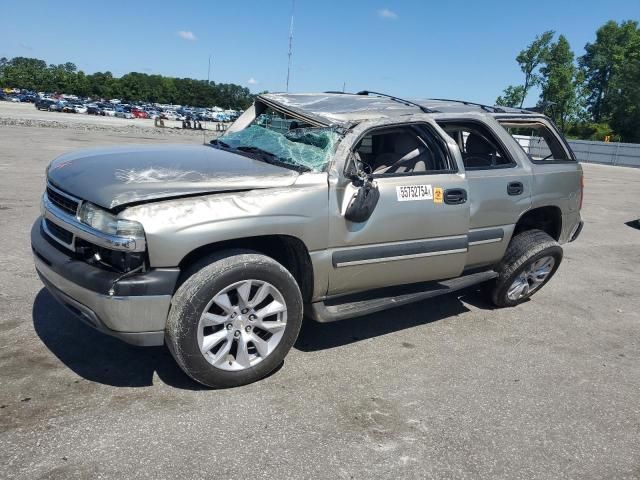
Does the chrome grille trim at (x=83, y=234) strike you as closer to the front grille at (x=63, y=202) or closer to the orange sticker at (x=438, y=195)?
the front grille at (x=63, y=202)

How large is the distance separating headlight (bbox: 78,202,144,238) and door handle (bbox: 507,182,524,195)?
311 cm

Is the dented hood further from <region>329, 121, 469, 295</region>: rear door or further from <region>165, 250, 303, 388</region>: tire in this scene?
<region>329, 121, 469, 295</region>: rear door

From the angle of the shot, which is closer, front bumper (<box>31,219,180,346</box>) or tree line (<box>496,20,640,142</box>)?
front bumper (<box>31,219,180,346</box>)

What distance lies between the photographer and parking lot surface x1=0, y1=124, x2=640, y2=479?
2.66 metres

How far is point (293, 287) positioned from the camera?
11.0ft

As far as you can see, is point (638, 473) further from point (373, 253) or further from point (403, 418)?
point (373, 253)

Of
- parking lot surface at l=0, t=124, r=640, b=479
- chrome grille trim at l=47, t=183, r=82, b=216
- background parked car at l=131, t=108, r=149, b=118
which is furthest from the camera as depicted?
background parked car at l=131, t=108, r=149, b=118

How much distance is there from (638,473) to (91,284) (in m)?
3.05

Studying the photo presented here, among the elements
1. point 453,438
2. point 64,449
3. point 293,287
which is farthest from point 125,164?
point 453,438

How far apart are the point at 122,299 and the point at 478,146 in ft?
11.7

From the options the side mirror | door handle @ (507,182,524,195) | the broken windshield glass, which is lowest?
the side mirror

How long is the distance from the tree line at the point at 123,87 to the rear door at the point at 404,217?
123 metres

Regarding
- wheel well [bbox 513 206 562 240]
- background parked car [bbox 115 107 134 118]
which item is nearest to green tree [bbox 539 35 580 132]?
background parked car [bbox 115 107 134 118]

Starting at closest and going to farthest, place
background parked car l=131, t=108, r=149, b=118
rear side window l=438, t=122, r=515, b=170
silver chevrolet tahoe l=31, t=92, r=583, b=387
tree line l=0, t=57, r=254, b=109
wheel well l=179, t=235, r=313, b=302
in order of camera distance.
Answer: silver chevrolet tahoe l=31, t=92, r=583, b=387 < wheel well l=179, t=235, r=313, b=302 < rear side window l=438, t=122, r=515, b=170 < background parked car l=131, t=108, r=149, b=118 < tree line l=0, t=57, r=254, b=109
